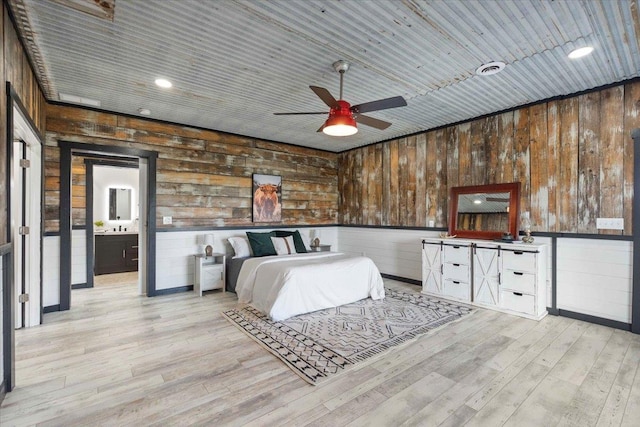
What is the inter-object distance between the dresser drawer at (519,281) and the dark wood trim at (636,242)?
35.8 inches

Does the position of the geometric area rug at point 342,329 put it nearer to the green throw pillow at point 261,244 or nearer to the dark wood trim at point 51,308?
the green throw pillow at point 261,244

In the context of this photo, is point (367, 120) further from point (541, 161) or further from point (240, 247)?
point (240, 247)

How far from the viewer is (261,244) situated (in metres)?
5.16

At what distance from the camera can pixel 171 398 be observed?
2.15 m

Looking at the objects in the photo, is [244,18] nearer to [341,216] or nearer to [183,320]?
[183,320]

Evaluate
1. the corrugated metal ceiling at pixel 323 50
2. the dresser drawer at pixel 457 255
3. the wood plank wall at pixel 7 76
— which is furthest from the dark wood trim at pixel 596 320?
the wood plank wall at pixel 7 76

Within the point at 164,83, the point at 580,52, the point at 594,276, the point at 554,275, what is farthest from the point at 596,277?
the point at 164,83

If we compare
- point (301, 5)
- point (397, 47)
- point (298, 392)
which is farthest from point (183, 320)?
point (397, 47)

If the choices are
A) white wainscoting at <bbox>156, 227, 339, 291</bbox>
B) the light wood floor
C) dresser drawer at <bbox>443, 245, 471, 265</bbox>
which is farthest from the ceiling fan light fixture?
white wainscoting at <bbox>156, 227, 339, 291</bbox>

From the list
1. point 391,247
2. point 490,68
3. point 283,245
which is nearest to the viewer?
point 490,68

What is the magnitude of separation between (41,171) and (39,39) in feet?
5.70

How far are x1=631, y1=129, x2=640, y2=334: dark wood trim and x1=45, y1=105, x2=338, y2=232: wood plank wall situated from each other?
502cm

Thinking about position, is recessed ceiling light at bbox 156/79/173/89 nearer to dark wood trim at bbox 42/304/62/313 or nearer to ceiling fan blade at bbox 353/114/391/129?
ceiling fan blade at bbox 353/114/391/129

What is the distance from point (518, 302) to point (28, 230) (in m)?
5.94
